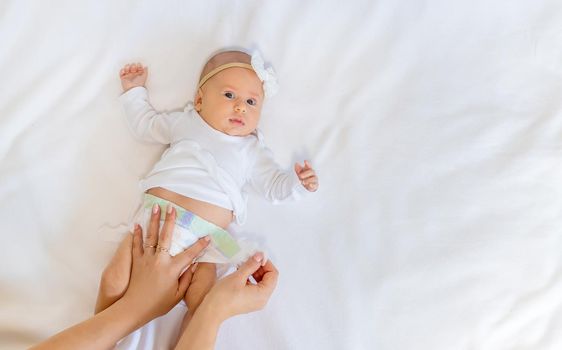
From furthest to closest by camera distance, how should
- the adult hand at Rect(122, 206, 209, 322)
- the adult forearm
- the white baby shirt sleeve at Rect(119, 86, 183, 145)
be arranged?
the white baby shirt sleeve at Rect(119, 86, 183, 145) < the adult hand at Rect(122, 206, 209, 322) < the adult forearm

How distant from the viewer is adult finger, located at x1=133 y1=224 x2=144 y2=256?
4.26ft

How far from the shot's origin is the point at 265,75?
55.5 inches

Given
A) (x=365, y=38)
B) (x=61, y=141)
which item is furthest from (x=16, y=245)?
(x=365, y=38)

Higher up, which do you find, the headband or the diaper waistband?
the headband

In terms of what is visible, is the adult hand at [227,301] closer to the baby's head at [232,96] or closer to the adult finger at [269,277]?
the adult finger at [269,277]

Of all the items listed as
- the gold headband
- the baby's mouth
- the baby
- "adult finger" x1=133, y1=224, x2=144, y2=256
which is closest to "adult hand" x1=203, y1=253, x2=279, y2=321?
the baby

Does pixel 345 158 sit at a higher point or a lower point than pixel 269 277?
higher

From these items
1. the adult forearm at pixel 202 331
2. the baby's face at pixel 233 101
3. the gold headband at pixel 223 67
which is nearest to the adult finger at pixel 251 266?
the adult forearm at pixel 202 331

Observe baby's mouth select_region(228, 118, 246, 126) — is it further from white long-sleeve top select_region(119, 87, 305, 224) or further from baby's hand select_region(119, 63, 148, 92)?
baby's hand select_region(119, 63, 148, 92)

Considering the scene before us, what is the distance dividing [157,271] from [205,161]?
289 millimetres

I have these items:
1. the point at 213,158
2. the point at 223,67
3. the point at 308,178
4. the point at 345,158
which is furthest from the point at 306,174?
the point at 223,67

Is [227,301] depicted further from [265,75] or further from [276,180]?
[265,75]

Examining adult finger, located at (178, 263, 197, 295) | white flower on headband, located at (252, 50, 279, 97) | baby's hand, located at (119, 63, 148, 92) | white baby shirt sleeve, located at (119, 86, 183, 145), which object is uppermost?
white flower on headband, located at (252, 50, 279, 97)

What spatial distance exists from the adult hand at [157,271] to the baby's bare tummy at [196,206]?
0.06m
